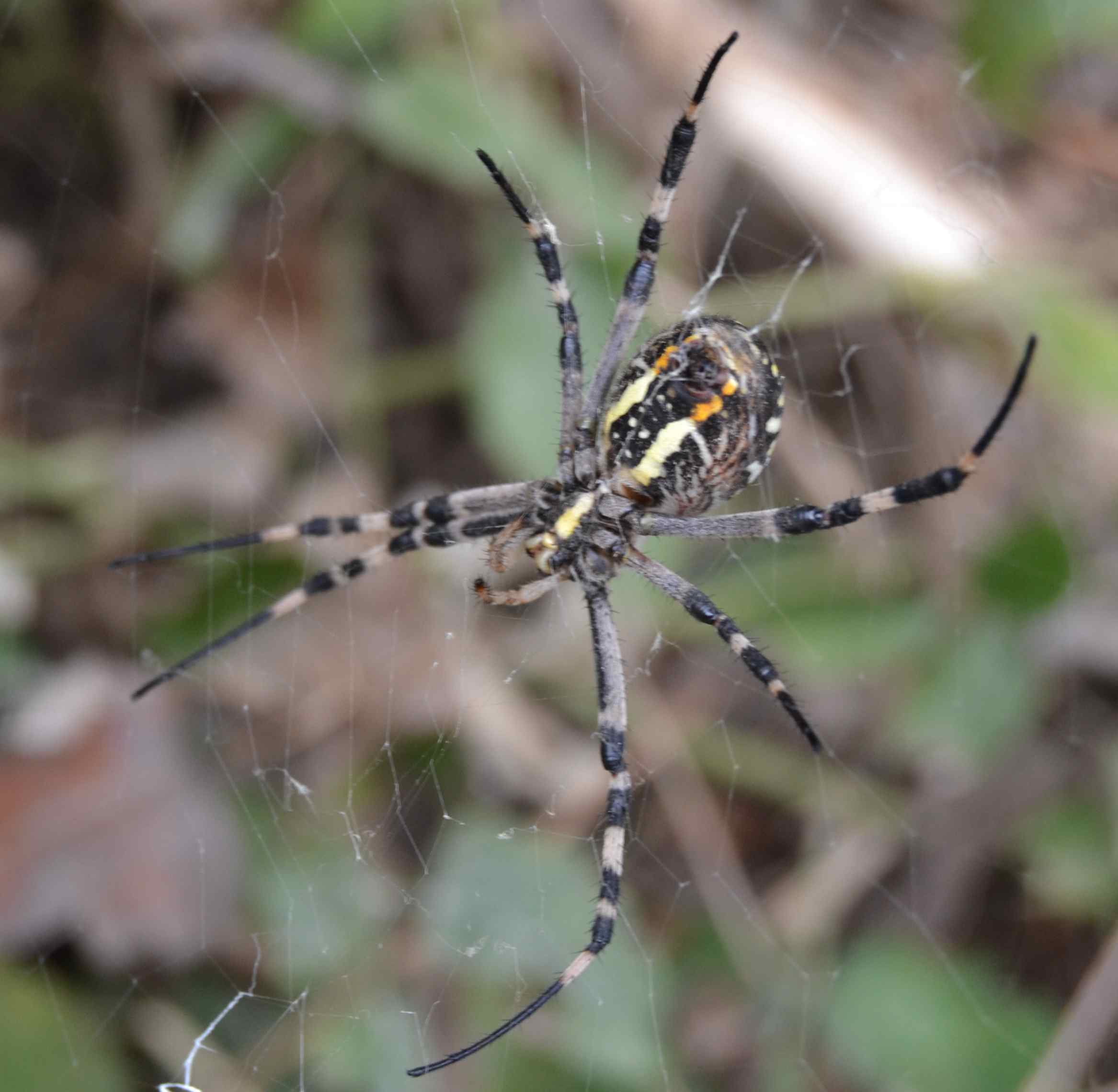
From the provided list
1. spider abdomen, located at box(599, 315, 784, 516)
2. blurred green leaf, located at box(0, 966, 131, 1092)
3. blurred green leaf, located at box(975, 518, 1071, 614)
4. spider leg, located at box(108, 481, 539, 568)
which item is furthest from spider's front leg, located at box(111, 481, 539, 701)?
blurred green leaf, located at box(975, 518, 1071, 614)

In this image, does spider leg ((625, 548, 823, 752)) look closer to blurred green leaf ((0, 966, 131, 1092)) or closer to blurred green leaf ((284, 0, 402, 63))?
blurred green leaf ((284, 0, 402, 63))

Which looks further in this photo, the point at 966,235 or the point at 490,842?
the point at 966,235

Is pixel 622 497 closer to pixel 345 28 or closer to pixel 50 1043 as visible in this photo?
pixel 345 28

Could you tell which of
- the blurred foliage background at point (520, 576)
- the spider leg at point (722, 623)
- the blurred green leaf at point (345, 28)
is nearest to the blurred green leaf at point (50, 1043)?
the blurred foliage background at point (520, 576)

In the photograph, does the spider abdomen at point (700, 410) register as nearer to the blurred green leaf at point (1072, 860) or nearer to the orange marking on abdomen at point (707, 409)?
the orange marking on abdomen at point (707, 409)

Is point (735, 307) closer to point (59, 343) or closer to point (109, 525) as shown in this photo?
point (109, 525)

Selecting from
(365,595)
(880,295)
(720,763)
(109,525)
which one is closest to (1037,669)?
(720,763)
